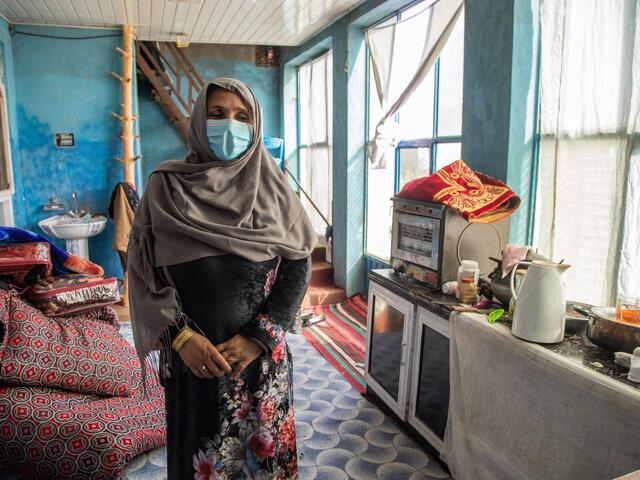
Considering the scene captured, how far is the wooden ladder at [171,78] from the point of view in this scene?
5.41m

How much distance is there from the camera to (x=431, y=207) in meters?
2.21

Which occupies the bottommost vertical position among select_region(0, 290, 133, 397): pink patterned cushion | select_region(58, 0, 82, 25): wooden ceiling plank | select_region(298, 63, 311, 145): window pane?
select_region(0, 290, 133, 397): pink patterned cushion

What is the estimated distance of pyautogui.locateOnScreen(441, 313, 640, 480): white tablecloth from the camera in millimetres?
1271

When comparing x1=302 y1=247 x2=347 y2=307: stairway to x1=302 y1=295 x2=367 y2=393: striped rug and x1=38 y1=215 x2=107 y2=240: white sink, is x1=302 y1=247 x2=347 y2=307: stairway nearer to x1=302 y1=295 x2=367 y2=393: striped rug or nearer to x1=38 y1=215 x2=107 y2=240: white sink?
x1=302 y1=295 x2=367 y2=393: striped rug

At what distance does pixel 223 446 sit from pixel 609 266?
169 centimetres

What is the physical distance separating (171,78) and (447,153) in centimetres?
383

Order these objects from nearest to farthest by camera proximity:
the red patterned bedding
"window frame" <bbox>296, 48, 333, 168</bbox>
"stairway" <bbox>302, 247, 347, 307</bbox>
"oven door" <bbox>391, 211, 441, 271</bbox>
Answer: the red patterned bedding < "oven door" <bbox>391, 211, 441, 271</bbox> < "stairway" <bbox>302, 247, 347, 307</bbox> < "window frame" <bbox>296, 48, 333, 168</bbox>

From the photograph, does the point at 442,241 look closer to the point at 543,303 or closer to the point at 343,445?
the point at 543,303

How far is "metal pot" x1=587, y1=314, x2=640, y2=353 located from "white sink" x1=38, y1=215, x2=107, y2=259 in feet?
12.8

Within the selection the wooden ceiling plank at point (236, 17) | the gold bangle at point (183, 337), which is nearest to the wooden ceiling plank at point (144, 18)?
the wooden ceiling plank at point (236, 17)

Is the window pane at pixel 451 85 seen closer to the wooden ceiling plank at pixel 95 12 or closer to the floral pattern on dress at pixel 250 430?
the floral pattern on dress at pixel 250 430

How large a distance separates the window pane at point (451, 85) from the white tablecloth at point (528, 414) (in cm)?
186

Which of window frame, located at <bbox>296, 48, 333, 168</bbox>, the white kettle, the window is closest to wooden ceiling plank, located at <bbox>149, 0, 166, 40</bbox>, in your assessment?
window frame, located at <bbox>296, 48, 333, 168</bbox>

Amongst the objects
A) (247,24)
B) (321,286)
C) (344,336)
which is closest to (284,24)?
(247,24)
